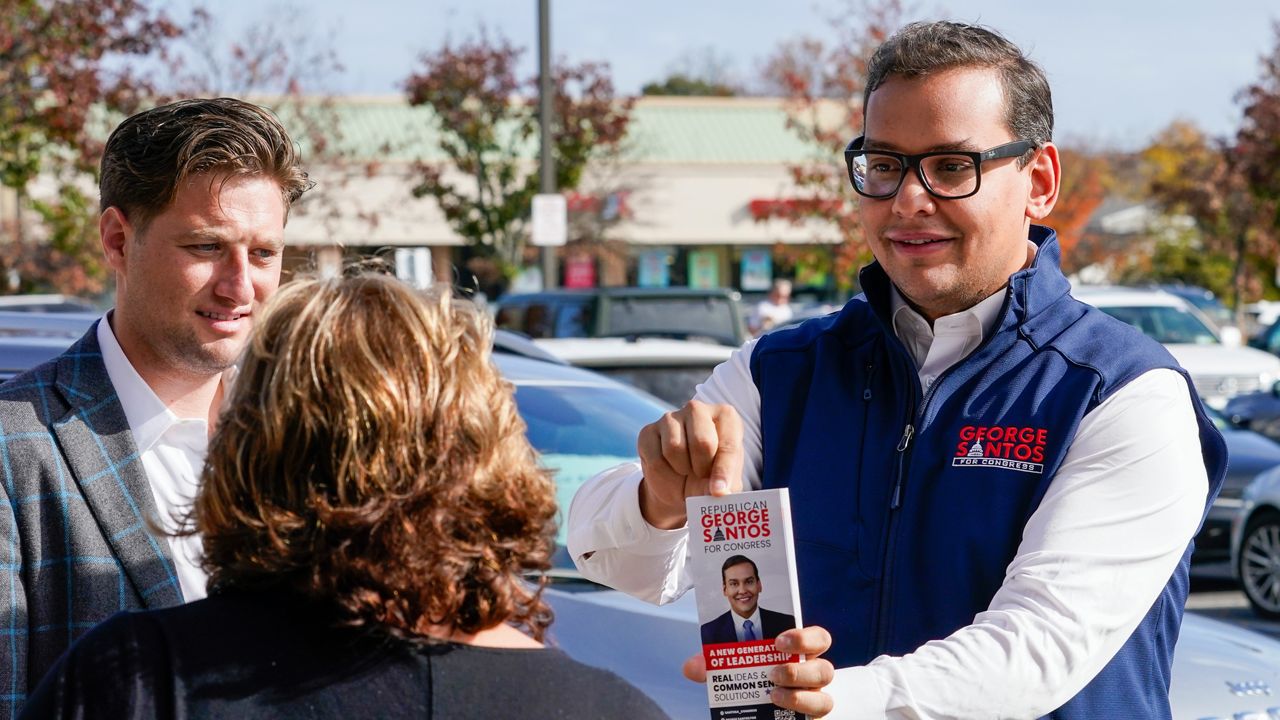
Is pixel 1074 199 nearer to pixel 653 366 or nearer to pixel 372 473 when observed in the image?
pixel 653 366

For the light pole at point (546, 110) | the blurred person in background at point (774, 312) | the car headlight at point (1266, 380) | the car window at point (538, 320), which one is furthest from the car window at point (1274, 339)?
the car window at point (538, 320)

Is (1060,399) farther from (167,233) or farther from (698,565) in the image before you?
(167,233)

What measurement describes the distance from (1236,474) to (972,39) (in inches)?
352

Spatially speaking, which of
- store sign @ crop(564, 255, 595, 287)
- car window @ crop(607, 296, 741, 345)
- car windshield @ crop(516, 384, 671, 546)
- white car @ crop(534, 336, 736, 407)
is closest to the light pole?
car window @ crop(607, 296, 741, 345)

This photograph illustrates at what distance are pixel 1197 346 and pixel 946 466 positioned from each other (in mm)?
15386

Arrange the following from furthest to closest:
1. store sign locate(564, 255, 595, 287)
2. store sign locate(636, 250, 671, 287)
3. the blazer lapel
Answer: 1. store sign locate(636, 250, 671, 287)
2. store sign locate(564, 255, 595, 287)
3. the blazer lapel

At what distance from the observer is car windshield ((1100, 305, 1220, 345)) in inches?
641

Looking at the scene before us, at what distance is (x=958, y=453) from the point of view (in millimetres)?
2430

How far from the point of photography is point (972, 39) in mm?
2621

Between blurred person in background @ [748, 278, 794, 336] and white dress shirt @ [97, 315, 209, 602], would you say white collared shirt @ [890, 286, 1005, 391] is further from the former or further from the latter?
blurred person in background @ [748, 278, 794, 336]

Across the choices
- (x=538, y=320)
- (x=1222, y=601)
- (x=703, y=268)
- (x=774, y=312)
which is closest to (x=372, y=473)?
(x=1222, y=601)

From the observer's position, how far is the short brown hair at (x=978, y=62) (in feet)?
8.46

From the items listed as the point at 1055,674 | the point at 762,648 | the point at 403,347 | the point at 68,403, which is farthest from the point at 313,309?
the point at 1055,674

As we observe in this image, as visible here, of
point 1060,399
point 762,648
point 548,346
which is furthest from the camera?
point 548,346
